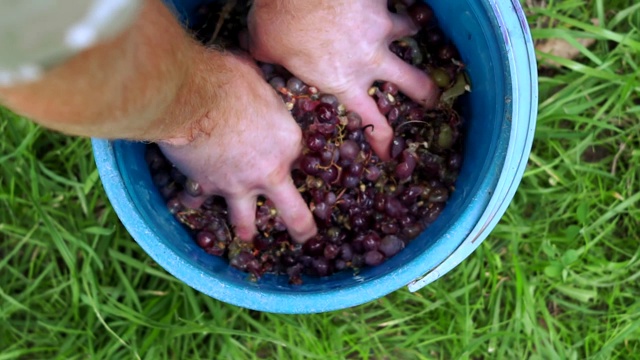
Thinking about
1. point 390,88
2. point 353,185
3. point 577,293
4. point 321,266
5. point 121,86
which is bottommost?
point 577,293

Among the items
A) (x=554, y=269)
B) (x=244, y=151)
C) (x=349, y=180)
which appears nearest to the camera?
(x=244, y=151)

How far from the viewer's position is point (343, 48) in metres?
1.08

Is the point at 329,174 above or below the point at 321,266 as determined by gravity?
above

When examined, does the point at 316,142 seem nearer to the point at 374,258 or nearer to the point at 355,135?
the point at 355,135

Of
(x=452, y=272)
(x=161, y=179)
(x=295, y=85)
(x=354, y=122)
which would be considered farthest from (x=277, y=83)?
(x=452, y=272)

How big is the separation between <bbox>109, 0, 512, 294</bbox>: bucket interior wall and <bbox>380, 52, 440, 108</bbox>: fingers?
7 cm

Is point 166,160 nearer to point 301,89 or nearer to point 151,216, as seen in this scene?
point 151,216

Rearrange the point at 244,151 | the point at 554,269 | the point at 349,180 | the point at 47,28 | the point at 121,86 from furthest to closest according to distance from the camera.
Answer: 1. the point at 554,269
2. the point at 349,180
3. the point at 244,151
4. the point at 121,86
5. the point at 47,28

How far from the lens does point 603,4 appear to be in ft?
4.60

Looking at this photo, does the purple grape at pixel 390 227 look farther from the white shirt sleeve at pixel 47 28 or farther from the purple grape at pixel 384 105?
the white shirt sleeve at pixel 47 28

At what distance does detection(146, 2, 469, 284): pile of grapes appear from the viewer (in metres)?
1.11

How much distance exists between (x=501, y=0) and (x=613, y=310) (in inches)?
30.2

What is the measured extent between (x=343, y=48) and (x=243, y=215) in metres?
0.32

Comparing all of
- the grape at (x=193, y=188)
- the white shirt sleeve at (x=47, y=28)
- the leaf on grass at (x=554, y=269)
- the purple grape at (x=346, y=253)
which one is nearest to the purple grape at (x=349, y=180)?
the purple grape at (x=346, y=253)
